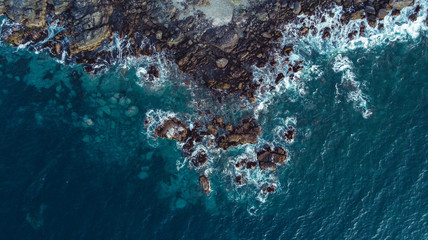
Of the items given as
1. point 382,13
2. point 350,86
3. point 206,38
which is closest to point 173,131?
point 206,38

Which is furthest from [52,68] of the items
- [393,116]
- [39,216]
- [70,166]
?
[393,116]

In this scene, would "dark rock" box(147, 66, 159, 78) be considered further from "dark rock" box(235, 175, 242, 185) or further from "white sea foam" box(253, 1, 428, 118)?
"dark rock" box(235, 175, 242, 185)

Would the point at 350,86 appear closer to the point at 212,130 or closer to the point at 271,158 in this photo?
the point at 271,158

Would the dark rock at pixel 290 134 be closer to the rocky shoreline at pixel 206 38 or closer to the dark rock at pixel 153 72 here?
the rocky shoreline at pixel 206 38

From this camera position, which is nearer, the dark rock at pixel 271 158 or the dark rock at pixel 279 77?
the dark rock at pixel 271 158

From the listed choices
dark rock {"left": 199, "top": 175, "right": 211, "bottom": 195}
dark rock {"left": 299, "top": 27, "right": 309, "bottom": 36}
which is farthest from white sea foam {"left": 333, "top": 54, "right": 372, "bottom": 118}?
dark rock {"left": 199, "top": 175, "right": 211, "bottom": 195}

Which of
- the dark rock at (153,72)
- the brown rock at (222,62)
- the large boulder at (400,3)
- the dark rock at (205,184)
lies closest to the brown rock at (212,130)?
the dark rock at (205,184)
